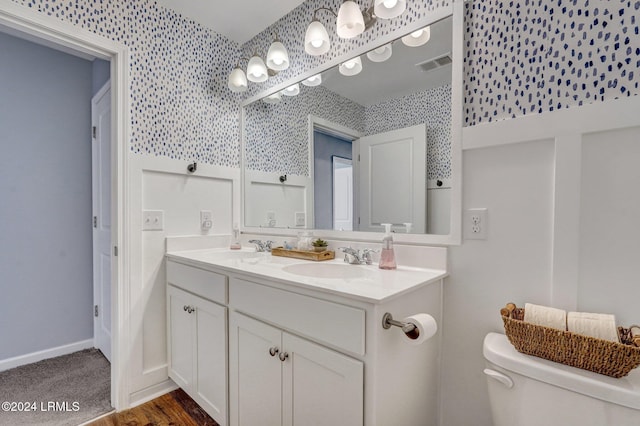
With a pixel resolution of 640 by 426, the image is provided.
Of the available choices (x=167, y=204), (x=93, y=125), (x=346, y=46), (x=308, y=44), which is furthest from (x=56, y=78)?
(x=346, y=46)

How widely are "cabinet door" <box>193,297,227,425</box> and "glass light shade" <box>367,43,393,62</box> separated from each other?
140 cm

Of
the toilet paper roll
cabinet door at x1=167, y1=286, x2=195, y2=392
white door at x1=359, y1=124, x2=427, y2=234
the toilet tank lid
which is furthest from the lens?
cabinet door at x1=167, y1=286, x2=195, y2=392

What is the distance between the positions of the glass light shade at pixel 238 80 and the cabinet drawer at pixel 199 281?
3.89ft

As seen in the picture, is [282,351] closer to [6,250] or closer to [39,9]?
[39,9]

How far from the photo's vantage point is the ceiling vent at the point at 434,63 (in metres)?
1.24

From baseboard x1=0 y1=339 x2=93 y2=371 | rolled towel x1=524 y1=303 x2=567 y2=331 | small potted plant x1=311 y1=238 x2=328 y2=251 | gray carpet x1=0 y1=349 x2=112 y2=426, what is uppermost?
small potted plant x1=311 y1=238 x2=328 y2=251

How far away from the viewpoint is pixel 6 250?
208 centimetres

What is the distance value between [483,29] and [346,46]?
2.26 ft

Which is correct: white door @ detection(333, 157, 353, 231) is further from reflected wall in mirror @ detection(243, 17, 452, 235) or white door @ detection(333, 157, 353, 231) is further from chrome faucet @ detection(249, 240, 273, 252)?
chrome faucet @ detection(249, 240, 273, 252)

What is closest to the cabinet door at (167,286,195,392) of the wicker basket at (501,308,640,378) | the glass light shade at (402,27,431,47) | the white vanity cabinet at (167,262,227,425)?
the white vanity cabinet at (167,262,227,425)

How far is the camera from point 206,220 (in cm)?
204

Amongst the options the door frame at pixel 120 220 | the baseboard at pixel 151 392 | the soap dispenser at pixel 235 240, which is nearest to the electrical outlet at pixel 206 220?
the soap dispenser at pixel 235 240

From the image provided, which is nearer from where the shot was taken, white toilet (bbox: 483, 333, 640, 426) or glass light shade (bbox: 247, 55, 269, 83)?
white toilet (bbox: 483, 333, 640, 426)

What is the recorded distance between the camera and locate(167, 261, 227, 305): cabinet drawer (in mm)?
1406
